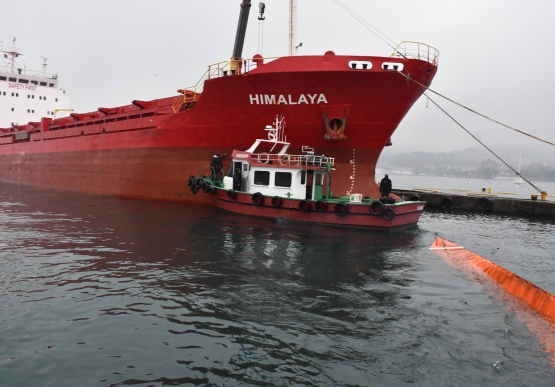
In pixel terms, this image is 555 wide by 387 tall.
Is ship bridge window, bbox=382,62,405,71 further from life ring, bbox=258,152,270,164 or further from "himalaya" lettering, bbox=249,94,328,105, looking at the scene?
life ring, bbox=258,152,270,164

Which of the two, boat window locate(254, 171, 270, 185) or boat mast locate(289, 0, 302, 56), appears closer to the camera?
boat window locate(254, 171, 270, 185)

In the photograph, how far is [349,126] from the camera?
48.4 ft

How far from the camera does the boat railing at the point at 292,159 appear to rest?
47.5ft

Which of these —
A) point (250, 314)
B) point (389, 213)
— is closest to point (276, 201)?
point (389, 213)

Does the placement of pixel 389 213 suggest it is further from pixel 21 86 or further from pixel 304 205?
pixel 21 86

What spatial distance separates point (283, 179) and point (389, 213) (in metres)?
4.14

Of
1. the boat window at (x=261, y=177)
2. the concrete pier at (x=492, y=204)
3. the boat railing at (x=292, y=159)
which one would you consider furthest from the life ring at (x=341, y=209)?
the concrete pier at (x=492, y=204)

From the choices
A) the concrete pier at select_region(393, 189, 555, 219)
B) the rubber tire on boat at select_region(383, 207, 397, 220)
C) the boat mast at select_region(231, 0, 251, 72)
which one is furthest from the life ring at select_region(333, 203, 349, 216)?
the boat mast at select_region(231, 0, 251, 72)

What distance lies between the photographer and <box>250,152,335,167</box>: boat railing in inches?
571

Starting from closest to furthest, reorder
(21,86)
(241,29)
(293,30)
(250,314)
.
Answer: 1. (250,314)
2. (293,30)
3. (241,29)
4. (21,86)

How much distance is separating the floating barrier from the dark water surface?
0.23 meters

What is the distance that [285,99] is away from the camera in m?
14.9

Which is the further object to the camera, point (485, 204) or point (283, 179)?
point (485, 204)

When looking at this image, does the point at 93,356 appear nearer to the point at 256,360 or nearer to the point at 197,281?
the point at 256,360
